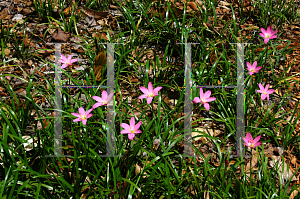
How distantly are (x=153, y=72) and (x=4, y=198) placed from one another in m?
1.54

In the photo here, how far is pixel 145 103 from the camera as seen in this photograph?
2.10m

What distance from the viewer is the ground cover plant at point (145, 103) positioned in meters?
1.73

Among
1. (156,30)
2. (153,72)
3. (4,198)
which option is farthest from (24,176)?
(156,30)

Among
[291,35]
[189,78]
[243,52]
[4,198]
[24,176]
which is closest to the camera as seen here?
[4,198]

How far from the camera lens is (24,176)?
1735 mm

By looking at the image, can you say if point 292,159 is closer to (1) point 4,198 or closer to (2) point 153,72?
(2) point 153,72

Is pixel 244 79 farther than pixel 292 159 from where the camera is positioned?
Yes

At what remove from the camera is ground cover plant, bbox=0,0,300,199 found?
5.67ft

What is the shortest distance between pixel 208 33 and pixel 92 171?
193 centimetres

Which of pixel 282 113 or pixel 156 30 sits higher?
pixel 156 30

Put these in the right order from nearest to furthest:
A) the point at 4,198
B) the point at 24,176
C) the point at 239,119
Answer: the point at 4,198, the point at 24,176, the point at 239,119

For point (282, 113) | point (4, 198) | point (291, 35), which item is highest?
point (291, 35)

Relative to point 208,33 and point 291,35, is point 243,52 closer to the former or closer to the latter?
point 208,33

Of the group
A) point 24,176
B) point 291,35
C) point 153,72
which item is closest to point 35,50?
point 153,72
